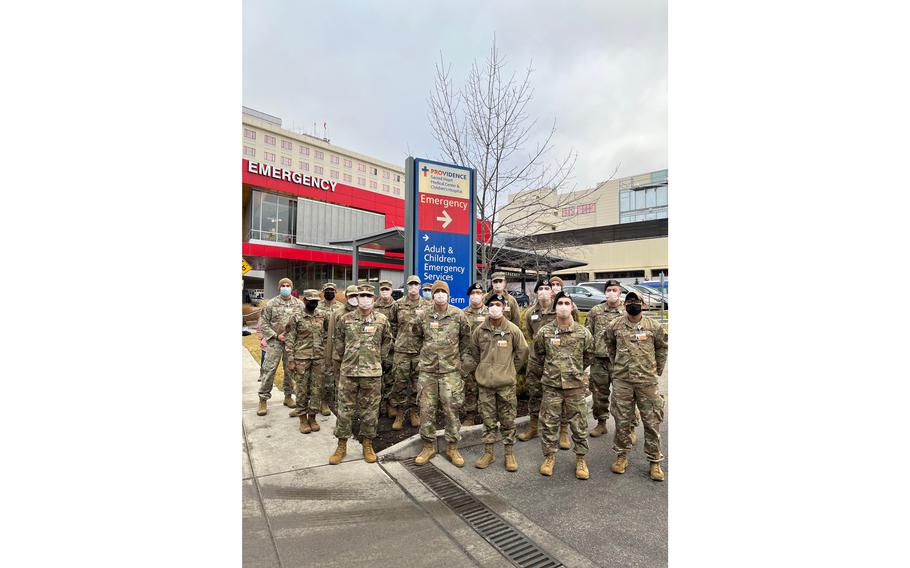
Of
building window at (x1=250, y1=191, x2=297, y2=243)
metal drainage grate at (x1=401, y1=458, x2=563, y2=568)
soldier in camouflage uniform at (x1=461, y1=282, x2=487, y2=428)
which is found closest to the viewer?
metal drainage grate at (x1=401, y1=458, x2=563, y2=568)

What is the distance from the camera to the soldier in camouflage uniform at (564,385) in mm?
4785

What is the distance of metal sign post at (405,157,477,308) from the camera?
719cm

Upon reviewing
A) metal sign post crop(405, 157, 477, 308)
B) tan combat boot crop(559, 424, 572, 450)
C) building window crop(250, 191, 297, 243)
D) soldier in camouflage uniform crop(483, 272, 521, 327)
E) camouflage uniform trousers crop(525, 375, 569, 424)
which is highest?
building window crop(250, 191, 297, 243)

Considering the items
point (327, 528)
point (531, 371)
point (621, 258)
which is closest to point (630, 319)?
point (531, 371)

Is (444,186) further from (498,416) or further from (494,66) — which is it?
(498,416)

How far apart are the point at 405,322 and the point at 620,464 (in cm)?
362

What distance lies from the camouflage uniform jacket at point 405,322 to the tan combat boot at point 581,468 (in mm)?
2919

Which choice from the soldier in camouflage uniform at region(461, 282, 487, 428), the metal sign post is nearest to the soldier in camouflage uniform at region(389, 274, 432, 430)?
the metal sign post

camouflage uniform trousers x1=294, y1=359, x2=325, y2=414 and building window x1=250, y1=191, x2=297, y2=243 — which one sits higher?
building window x1=250, y1=191, x2=297, y2=243

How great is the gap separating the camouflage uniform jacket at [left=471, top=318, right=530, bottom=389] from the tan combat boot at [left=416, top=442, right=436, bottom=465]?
938mm

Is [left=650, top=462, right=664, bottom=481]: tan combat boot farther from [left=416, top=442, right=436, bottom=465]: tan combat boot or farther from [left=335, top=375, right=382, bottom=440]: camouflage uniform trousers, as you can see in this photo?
[left=335, top=375, right=382, bottom=440]: camouflage uniform trousers

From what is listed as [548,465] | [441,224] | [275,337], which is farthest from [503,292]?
[275,337]

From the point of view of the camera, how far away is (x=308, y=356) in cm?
680

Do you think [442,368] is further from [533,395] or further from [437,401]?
[533,395]
